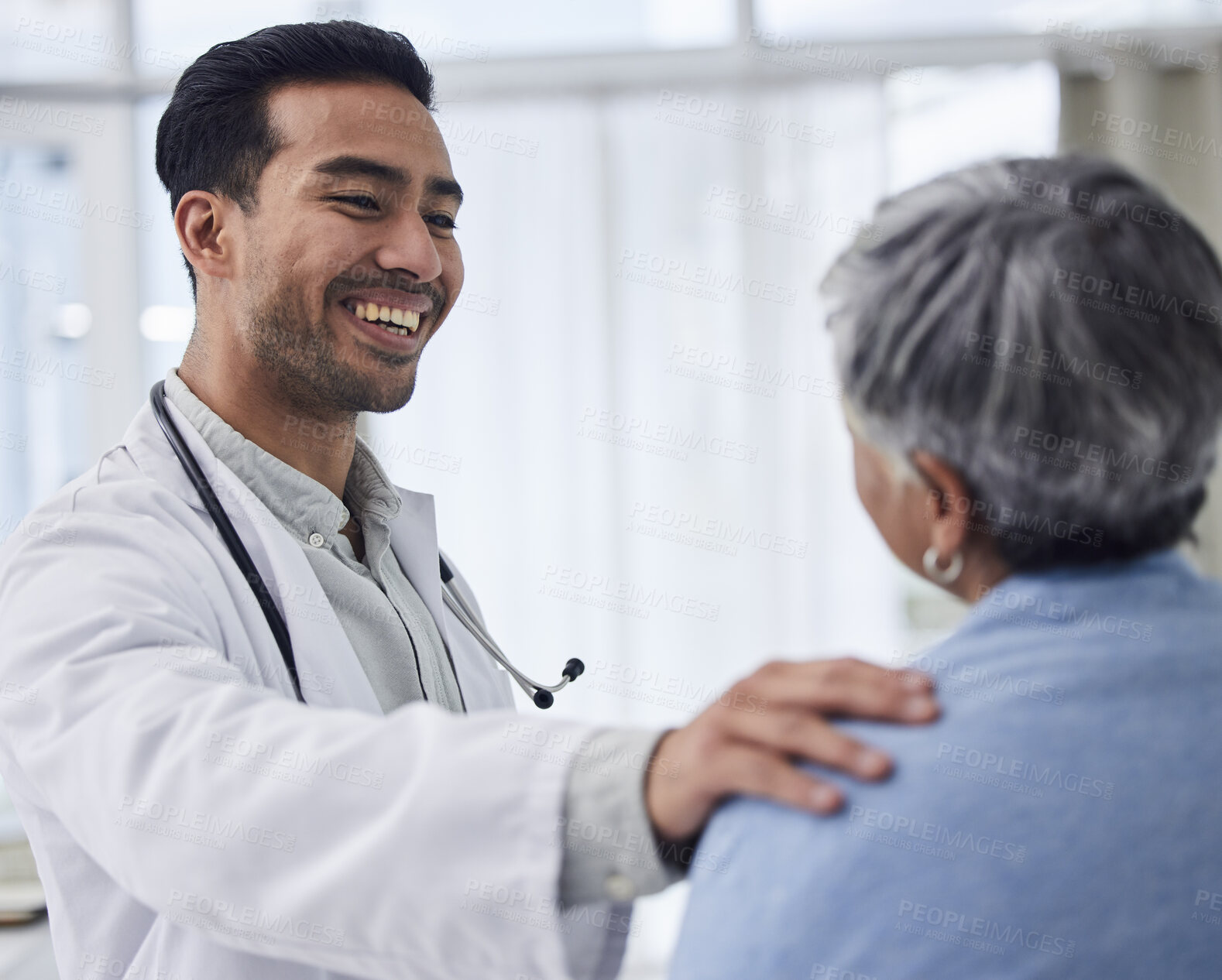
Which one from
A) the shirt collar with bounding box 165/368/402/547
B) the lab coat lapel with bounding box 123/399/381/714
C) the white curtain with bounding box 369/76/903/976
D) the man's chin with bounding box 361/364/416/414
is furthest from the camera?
the white curtain with bounding box 369/76/903/976

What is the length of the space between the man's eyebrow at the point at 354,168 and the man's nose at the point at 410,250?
0.06m

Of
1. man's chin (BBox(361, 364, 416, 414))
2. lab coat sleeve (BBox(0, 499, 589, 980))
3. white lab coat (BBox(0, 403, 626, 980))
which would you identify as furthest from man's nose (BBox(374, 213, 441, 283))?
lab coat sleeve (BBox(0, 499, 589, 980))

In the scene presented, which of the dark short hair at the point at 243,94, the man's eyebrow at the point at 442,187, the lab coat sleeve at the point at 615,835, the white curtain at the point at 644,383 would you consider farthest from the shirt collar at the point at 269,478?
the white curtain at the point at 644,383

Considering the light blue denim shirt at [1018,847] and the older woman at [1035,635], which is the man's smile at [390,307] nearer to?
the older woman at [1035,635]

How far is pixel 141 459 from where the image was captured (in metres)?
1.11

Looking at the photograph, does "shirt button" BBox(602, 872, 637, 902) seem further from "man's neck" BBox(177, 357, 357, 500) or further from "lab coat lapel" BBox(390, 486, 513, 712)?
"man's neck" BBox(177, 357, 357, 500)

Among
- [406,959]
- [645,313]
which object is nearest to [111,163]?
[645,313]

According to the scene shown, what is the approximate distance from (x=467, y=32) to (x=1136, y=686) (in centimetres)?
278

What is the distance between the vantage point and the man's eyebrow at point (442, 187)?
52.3 inches

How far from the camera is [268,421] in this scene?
4.25 ft

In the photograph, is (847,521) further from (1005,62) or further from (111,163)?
(111,163)

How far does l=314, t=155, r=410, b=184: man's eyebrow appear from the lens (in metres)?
1.26

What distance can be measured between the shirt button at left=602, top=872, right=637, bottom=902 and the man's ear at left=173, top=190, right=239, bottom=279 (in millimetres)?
985

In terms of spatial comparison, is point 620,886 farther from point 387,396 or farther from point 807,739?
point 387,396
